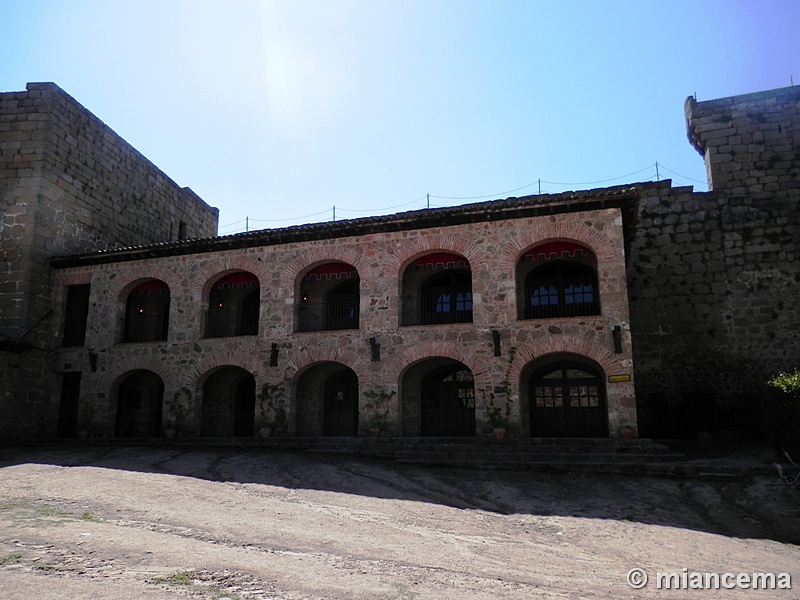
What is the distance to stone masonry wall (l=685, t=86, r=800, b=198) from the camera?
649 inches

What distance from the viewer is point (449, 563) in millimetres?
5406

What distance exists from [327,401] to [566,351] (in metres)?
7.26

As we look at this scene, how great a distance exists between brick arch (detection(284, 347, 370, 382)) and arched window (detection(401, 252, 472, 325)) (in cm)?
197

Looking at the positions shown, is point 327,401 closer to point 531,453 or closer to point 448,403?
point 448,403

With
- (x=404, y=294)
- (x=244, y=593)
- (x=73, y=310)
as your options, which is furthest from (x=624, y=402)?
(x=73, y=310)

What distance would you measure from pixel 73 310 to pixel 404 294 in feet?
34.3

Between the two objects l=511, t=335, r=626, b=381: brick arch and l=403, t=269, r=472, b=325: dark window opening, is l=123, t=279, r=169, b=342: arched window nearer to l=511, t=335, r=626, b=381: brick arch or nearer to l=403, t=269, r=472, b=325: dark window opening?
l=403, t=269, r=472, b=325: dark window opening

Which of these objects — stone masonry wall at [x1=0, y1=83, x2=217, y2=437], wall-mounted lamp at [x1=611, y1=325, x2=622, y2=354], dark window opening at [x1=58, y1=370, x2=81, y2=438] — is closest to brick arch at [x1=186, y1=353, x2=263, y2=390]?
dark window opening at [x1=58, y1=370, x2=81, y2=438]

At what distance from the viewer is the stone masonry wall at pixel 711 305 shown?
51.4 feet

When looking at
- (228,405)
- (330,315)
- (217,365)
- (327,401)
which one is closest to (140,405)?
(228,405)

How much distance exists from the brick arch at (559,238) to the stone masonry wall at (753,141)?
6.74 metres

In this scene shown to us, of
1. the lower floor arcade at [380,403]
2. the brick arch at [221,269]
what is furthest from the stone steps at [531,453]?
the brick arch at [221,269]

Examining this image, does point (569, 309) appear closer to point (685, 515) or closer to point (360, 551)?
point (685, 515)

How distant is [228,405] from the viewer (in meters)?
17.2
